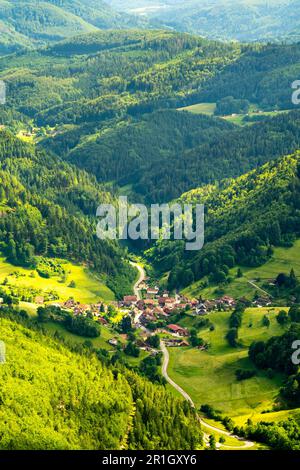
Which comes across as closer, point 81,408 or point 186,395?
point 81,408

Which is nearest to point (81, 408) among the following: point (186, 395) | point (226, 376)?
point (186, 395)

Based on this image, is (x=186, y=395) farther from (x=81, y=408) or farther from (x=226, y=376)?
(x=81, y=408)

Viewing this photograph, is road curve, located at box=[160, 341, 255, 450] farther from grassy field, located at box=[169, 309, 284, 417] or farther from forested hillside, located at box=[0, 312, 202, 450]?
forested hillside, located at box=[0, 312, 202, 450]

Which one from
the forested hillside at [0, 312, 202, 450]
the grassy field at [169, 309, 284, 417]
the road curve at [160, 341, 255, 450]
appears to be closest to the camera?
the forested hillside at [0, 312, 202, 450]

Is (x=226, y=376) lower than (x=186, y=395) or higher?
higher

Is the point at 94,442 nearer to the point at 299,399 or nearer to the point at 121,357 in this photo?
the point at 299,399

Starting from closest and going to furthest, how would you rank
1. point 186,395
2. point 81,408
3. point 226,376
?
point 81,408
point 186,395
point 226,376

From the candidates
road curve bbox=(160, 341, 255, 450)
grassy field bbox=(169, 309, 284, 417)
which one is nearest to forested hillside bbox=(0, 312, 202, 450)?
road curve bbox=(160, 341, 255, 450)
